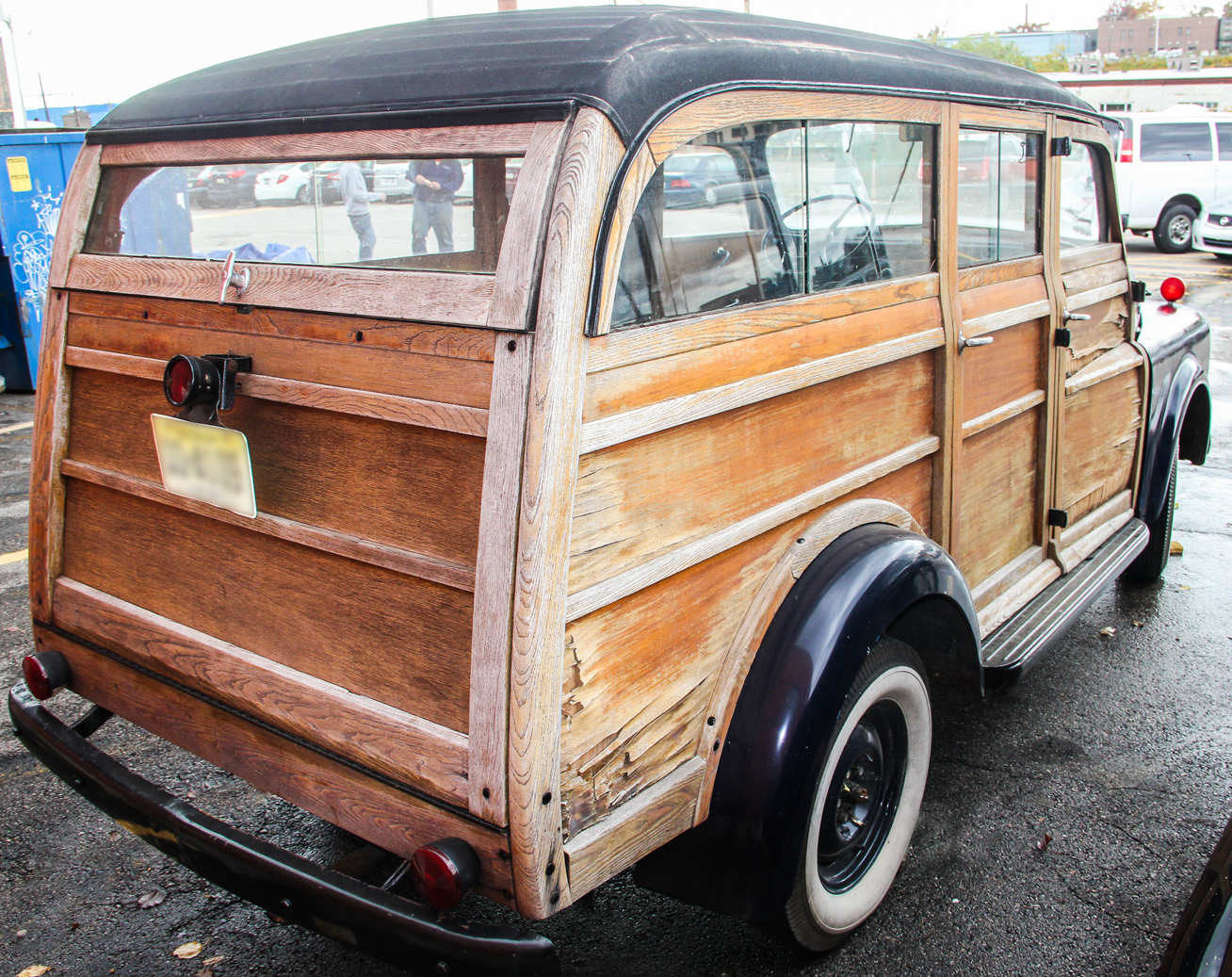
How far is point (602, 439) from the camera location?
1.62 meters

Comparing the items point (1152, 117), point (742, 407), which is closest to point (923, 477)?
point (742, 407)

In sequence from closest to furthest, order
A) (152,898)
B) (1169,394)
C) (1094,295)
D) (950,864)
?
1. (152,898)
2. (950,864)
3. (1094,295)
4. (1169,394)

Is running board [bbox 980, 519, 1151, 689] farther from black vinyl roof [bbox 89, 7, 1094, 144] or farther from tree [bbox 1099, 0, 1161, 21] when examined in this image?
tree [bbox 1099, 0, 1161, 21]

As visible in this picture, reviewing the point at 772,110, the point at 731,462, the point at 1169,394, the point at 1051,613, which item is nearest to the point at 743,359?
the point at 731,462

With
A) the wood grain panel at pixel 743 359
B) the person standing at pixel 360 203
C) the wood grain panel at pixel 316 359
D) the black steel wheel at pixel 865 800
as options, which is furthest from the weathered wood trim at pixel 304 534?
the black steel wheel at pixel 865 800

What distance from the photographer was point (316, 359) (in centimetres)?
186

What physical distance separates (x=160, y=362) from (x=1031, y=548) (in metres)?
2.65

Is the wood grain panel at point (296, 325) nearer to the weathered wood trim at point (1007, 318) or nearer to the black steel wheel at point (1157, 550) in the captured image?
the weathered wood trim at point (1007, 318)

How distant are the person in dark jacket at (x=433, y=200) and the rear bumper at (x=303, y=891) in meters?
1.28

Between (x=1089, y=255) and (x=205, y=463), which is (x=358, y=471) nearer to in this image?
(x=205, y=463)

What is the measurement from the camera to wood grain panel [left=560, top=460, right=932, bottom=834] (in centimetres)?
167

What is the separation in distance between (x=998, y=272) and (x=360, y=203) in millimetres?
1827

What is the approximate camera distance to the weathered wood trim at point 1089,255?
3.30 metres

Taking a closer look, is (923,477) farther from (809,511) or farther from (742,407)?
(742,407)
